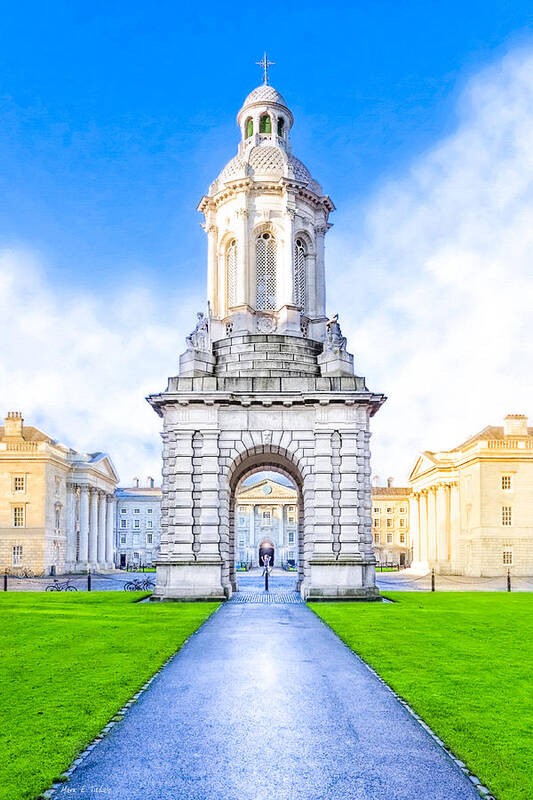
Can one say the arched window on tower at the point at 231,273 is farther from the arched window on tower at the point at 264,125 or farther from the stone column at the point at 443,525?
the stone column at the point at 443,525

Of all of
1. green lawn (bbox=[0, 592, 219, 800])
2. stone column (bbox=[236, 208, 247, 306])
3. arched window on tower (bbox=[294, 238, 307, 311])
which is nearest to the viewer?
green lawn (bbox=[0, 592, 219, 800])

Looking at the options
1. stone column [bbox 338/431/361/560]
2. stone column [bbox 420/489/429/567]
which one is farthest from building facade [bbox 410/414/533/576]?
stone column [bbox 338/431/361/560]

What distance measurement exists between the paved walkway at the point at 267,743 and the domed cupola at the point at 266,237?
70.1 feet

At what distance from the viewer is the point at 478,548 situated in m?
67.2

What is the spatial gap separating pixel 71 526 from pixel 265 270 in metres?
54.0

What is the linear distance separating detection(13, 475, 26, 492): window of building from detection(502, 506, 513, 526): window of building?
43087 mm

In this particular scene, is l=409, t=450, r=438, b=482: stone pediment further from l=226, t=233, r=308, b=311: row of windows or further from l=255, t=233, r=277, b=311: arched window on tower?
l=255, t=233, r=277, b=311: arched window on tower

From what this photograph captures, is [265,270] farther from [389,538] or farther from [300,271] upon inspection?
[389,538]

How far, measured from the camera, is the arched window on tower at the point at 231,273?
36.5 metres

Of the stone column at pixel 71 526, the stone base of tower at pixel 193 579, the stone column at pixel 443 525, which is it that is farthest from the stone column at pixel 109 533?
the stone base of tower at pixel 193 579

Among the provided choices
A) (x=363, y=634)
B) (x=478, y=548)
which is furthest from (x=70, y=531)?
(x=363, y=634)

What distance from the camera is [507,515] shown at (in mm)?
67688

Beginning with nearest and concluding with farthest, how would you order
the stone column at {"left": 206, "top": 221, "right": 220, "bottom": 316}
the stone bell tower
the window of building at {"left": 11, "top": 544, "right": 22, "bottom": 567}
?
the stone bell tower → the stone column at {"left": 206, "top": 221, "right": 220, "bottom": 316} → the window of building at {"left": 11, "top": 544, "right": 22, "bottom": 567}

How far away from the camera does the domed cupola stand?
35.3 meters
